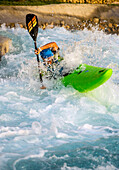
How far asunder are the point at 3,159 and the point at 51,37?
221 inches

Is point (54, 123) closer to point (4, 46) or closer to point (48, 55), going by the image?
point (48, 55)

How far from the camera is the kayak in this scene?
3.98 m

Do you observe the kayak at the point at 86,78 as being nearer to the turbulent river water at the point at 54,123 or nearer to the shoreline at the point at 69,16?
the turbulent river water at the point at 54,123

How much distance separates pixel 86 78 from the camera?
4203 millimetres

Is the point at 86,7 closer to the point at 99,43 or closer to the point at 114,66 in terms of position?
the point at 99,43

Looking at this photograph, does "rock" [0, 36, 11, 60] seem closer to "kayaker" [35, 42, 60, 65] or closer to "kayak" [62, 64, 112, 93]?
"kayaker" [35, 42, 60, 65]

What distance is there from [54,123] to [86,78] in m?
1.03

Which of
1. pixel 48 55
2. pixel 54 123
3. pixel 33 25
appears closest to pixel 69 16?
pixel 33 25

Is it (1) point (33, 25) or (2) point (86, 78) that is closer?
(2) point (86, 78)

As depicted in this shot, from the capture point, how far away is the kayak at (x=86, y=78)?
3977 millimetres

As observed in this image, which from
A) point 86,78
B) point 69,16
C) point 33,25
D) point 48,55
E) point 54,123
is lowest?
point 54,123

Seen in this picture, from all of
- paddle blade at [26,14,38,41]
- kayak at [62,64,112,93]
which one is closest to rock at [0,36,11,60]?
paddle blade at [26,14,38,41]

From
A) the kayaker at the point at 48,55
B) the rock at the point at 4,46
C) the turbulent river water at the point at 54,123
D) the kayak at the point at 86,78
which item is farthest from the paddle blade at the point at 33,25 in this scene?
the rock at the point at 4,46

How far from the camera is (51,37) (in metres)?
7.89
